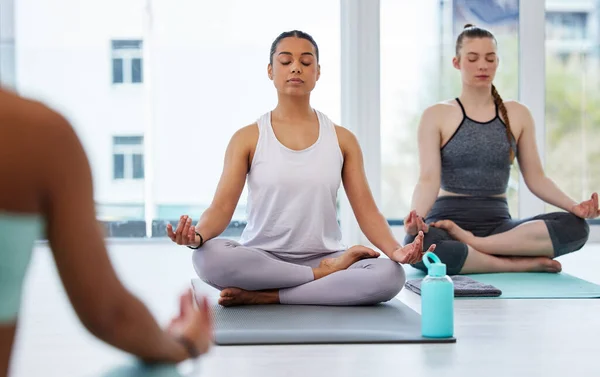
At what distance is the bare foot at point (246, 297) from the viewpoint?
8.89 ft

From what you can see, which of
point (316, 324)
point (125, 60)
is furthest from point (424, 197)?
point (125, 60)

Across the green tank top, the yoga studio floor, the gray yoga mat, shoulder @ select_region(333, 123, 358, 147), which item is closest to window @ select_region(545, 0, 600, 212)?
the yoga studio floor

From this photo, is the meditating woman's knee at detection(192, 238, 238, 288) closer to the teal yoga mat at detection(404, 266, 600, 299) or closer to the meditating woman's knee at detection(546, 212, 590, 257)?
the teal yoga mat at detection(404, 266, 600, 299)

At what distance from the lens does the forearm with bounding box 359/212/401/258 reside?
2781 mm

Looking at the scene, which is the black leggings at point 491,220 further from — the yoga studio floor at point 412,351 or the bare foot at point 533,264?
the yoga studio floor at point 412,351

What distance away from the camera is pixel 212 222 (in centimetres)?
276

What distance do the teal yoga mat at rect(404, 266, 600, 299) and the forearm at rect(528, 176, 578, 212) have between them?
27 centimetres

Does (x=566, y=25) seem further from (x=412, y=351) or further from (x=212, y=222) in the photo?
(x=412, y=351)

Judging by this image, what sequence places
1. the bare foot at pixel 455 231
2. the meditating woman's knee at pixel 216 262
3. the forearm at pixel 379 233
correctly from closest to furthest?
the meditating woman's knee at pixel 216 262 < the forearm at pixel 379 233 < the bare foot at pixel 455 231

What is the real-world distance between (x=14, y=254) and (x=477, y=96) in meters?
3.06

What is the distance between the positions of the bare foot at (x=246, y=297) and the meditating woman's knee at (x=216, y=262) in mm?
34

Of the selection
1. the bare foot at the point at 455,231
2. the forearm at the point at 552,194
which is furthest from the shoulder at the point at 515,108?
the bare foot at the point at 455,231

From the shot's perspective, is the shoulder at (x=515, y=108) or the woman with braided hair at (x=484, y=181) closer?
the woman with braided hair at (x=484, y=181)

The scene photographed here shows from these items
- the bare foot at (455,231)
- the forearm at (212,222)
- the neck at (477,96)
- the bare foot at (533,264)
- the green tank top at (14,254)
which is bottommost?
the bare foot at (533,264)
